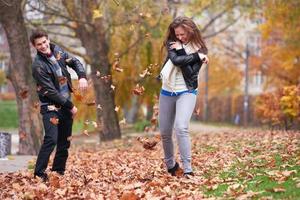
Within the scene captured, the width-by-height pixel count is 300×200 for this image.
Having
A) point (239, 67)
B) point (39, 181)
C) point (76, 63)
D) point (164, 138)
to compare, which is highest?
point (239, 67)

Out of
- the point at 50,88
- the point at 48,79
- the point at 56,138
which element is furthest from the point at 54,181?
the point at 48,79

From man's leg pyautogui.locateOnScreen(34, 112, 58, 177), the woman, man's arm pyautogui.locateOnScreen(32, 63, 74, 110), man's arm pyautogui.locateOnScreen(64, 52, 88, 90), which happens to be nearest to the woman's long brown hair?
the woman

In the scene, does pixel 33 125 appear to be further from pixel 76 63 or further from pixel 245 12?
pixel 245 12

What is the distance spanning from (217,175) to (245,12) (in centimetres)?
1962

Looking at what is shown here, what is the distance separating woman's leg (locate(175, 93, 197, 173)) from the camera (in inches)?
309

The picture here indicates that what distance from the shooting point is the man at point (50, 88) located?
819 cm

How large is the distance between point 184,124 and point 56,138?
1.60m

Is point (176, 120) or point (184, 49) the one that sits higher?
point (184, 49)

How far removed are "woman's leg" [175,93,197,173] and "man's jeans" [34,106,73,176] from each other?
1460mm

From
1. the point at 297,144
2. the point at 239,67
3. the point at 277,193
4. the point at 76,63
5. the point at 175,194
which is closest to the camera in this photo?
the point at 277,193

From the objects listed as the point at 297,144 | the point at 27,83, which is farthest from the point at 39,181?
the point at 27,83

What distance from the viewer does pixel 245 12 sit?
88.8 ft

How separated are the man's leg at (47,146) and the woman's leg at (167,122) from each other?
129cm

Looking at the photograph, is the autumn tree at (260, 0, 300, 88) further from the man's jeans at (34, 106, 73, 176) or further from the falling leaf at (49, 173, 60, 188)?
the falling leaf at (49, 173, 60, 188)
